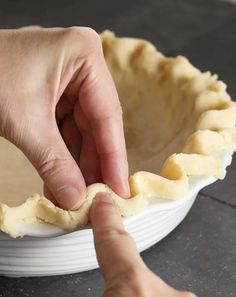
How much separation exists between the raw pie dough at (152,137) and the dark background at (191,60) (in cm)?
8

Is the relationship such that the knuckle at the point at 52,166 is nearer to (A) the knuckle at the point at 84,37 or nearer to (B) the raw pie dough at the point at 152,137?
(B) the raw pie dough at the point at 152,137

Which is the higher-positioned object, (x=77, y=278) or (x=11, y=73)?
(x=11, y=73)

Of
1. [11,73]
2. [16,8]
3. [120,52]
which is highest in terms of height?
[11,73]

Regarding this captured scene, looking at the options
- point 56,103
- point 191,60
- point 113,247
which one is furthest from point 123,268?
point 191,60

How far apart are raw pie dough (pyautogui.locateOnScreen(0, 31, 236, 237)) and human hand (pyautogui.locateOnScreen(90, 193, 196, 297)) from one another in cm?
10

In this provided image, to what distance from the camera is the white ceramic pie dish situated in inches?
25.2

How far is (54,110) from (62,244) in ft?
0.39

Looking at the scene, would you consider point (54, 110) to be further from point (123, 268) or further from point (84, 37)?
point (123, 268)

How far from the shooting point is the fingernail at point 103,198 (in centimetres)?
60

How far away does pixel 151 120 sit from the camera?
36.0 inches

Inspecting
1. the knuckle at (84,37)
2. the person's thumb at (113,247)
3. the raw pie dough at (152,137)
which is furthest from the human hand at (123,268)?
the knuckle at (84,37)

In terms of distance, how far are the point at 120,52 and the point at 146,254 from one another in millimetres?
310

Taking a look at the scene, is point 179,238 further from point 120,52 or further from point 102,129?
point 120,52

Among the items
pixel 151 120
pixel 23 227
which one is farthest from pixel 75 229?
pixel 151 120
